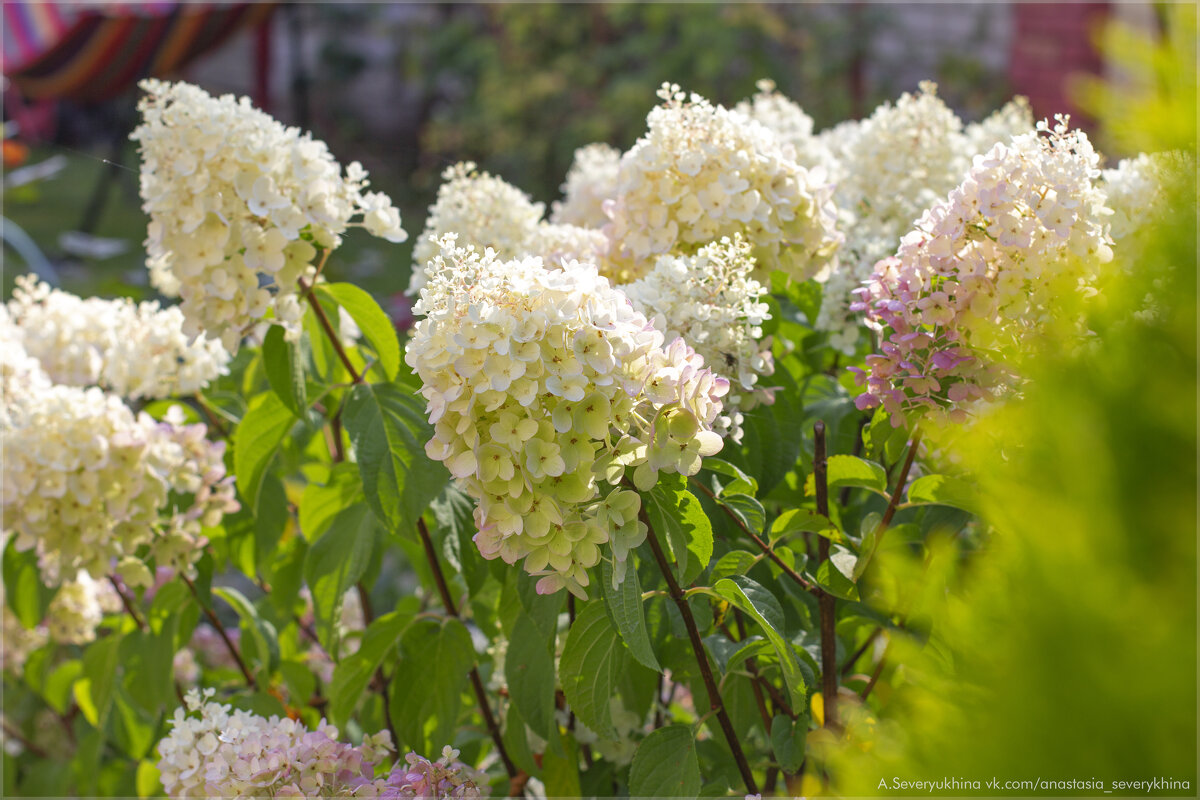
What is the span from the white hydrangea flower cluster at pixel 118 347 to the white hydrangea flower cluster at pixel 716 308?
0.67 meters

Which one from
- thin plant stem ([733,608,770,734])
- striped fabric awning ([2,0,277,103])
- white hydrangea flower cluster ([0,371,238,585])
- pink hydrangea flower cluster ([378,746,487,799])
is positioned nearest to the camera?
pink hydrangea flower cluster ([378,746,487,799])

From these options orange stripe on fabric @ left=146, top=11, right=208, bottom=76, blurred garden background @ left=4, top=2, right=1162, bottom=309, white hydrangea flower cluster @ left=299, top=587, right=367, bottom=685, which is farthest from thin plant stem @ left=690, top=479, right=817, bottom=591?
orange stripe on fabric @ left=146, top=11, right=208, bottom=76

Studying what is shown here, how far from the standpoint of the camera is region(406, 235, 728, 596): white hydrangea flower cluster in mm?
680

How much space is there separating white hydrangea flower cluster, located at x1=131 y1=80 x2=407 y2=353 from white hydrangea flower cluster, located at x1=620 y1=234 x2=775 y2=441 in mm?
317

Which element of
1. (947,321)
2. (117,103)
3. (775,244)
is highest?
(117,103)

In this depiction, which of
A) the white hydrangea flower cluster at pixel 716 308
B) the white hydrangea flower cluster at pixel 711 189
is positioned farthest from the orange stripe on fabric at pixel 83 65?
the white hydrangea flower cluster at pixel 716 308

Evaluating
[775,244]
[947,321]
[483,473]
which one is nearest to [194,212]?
[483,473]

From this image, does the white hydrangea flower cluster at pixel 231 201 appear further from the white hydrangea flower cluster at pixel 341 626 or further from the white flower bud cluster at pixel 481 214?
the white hydrangea flower cluster at pixel 341 626

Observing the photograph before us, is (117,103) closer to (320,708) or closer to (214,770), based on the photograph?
(320,708)

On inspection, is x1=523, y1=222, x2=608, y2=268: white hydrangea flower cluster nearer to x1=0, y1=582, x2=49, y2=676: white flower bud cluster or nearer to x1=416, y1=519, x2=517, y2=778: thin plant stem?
x1=416, y1=519, x2=517, y2=778: thin plant stem

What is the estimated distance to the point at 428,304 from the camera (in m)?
0.74

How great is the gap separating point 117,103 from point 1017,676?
7472mm

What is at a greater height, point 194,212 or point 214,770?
point 194,212

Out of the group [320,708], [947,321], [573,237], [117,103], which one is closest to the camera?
[947,321]
